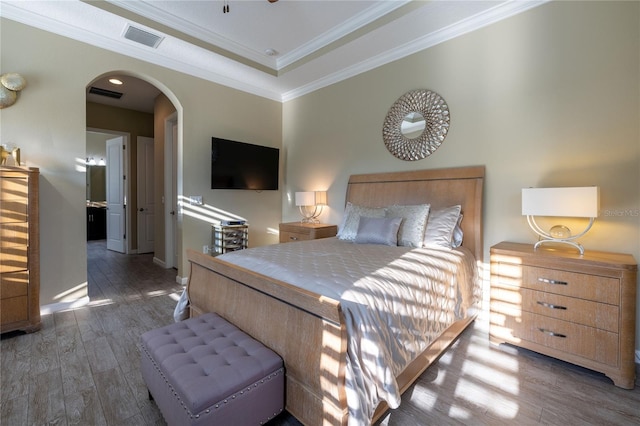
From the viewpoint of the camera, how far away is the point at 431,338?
1801 mm

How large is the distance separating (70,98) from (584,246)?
485cm

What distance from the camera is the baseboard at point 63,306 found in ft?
9.33

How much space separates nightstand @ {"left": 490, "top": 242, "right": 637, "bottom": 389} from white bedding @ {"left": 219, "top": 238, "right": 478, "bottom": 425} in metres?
0.30

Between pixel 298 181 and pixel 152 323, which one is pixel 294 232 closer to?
pixel 298 181

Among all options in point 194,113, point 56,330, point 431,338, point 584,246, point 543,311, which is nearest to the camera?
point 431,338

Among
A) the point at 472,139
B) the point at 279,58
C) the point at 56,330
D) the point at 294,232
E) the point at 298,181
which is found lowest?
the point at 56,330

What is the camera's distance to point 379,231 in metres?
2.77

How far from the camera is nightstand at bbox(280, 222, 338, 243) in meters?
3.73

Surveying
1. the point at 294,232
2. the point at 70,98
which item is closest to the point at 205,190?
the point at 294,232

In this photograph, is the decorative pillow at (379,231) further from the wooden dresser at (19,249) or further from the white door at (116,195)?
the white door at (116,195)

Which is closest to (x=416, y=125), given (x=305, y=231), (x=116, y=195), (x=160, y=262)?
(x=305, y=231)

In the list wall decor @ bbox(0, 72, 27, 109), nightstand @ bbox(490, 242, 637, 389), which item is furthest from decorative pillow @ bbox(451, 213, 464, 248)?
wall decor @ bbox(0, 72, 27, 109)

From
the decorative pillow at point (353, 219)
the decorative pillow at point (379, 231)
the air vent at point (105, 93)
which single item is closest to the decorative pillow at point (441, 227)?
the decorative pillow at point (379, 231)

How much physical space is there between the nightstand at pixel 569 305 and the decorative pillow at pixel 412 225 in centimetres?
60
